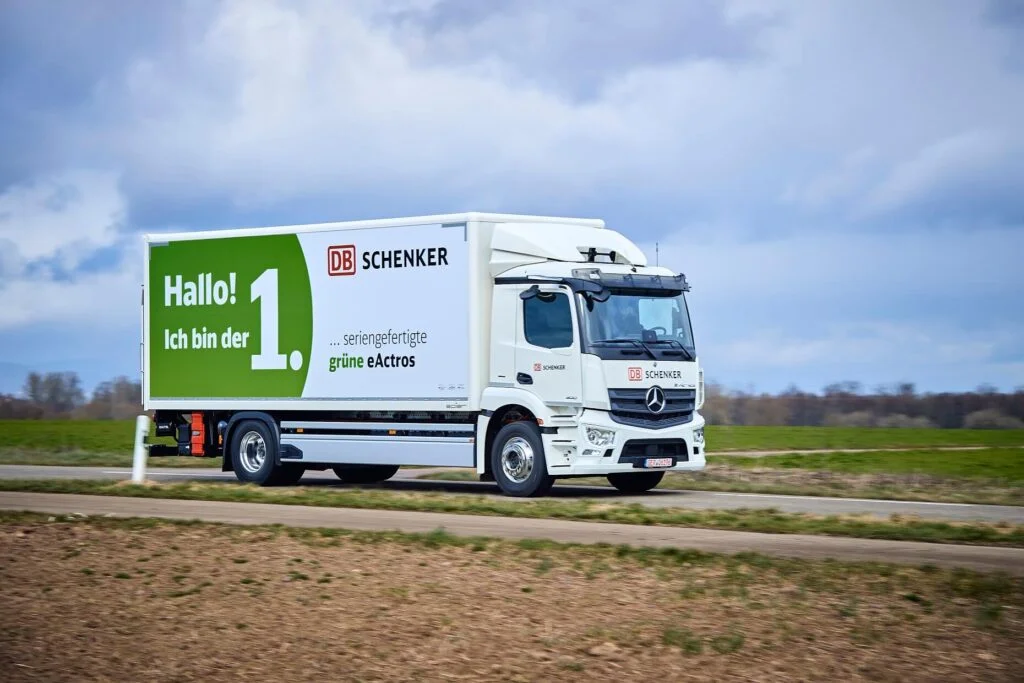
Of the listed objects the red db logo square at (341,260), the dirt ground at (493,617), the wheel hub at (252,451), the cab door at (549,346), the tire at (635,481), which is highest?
the red db logo square at (341,260)

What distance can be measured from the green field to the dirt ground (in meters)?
24.5

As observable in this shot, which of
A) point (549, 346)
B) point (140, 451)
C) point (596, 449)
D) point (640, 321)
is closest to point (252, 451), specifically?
point (140, 451)

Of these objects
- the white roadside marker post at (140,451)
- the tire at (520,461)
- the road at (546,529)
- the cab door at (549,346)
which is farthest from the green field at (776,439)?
the road at (546,529)

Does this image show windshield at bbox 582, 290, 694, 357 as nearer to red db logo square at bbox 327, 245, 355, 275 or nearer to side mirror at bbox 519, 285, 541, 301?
side mirror at bbox 519, 285, 541, 301

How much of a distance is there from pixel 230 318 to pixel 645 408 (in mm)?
7835

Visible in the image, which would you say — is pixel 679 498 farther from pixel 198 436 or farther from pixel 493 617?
pixel 493 617

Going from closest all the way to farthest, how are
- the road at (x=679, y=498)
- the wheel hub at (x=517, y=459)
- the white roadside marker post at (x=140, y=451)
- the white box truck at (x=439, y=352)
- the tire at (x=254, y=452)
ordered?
the road at (x=679, y=498) → the white box truck at (x=439, y=352) → the wheel hub at (x=517, y=459) → the white roadside marker post at (x=140, y=451) → the tire at (x=254, y=452)

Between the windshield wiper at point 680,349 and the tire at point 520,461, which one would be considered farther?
the windshield wiper at point 680,349

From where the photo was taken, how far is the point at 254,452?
23656 millimetres

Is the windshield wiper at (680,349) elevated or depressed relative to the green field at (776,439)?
elevated

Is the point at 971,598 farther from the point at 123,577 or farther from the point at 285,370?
the point at 285,370

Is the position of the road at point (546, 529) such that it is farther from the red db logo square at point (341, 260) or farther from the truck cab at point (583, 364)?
the red db logo square at point (341, 260)

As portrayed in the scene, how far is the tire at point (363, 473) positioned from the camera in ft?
82.0

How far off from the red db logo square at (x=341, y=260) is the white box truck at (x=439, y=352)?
3 cm
